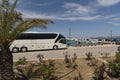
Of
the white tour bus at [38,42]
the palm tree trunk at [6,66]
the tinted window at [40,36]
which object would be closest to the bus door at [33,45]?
the white tour bus at [38,42]

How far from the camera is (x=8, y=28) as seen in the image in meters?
14.3

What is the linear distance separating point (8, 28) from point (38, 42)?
2757 cm

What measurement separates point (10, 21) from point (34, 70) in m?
6.30

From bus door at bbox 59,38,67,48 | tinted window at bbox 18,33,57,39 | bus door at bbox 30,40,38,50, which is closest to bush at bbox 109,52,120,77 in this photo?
tinted window at bbox 18,33,57,39

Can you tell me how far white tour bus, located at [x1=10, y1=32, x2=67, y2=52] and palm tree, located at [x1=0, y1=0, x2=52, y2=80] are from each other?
2437 cm

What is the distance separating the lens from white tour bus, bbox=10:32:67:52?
1574 inches

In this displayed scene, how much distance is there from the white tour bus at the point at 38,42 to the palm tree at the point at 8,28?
80.0ft

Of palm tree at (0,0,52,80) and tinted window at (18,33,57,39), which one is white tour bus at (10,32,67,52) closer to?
tinted window at (18,33,57,39)

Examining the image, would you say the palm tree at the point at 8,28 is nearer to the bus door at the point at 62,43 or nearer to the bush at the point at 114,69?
the bush at the point at 114,69

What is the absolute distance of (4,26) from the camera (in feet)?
46.3

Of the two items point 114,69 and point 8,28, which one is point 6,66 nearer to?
point 8,28

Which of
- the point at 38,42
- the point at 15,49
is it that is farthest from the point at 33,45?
the point at 15,49

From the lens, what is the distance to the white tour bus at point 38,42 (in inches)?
1574

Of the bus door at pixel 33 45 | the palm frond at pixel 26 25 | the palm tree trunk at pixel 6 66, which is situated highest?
the palm frond at pixel 26 25
